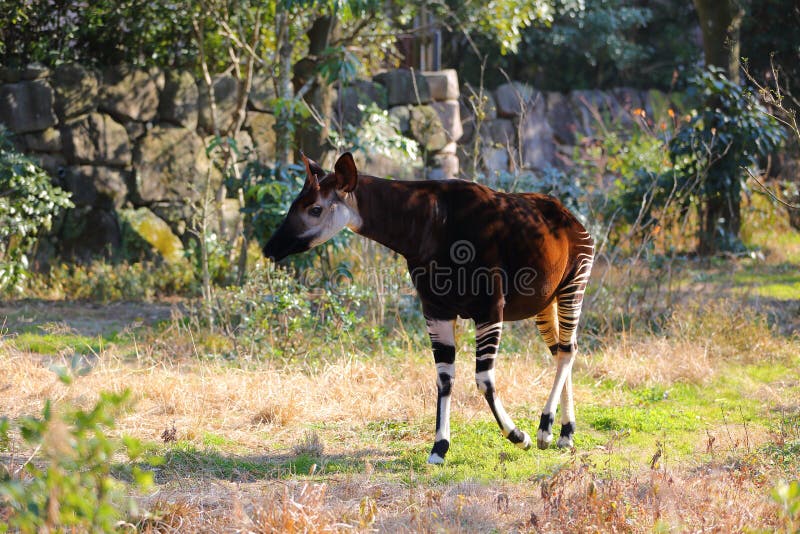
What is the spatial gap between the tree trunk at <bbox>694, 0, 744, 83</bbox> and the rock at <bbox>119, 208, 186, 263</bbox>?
622 centimetres

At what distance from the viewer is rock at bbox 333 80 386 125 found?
33.2 ft

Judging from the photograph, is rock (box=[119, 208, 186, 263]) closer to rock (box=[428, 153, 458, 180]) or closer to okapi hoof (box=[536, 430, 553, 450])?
rock (box=[428, 153, 458, 180])

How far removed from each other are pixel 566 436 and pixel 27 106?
264 inches

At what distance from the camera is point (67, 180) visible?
8852 mm

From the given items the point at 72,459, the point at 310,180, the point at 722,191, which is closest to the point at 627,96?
the point at 722,191

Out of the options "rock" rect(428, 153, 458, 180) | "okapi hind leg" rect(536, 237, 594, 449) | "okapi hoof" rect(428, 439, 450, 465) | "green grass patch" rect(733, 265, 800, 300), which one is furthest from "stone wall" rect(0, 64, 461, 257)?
"okapi hoof" rect(428, 439, 450, 465)

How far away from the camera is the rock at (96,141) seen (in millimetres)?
8898

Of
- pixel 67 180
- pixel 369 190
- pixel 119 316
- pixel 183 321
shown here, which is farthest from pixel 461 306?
pixel 67 180

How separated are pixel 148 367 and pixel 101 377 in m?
0.32

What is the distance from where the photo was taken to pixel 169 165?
366 inches

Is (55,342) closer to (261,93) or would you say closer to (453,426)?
(453,426)

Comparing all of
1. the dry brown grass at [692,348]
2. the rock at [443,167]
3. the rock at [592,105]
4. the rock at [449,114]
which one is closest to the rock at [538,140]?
the rock at [592,105]

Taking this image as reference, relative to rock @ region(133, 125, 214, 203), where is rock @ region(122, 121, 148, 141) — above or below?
above

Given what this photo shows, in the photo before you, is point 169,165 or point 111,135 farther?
point 169,165
